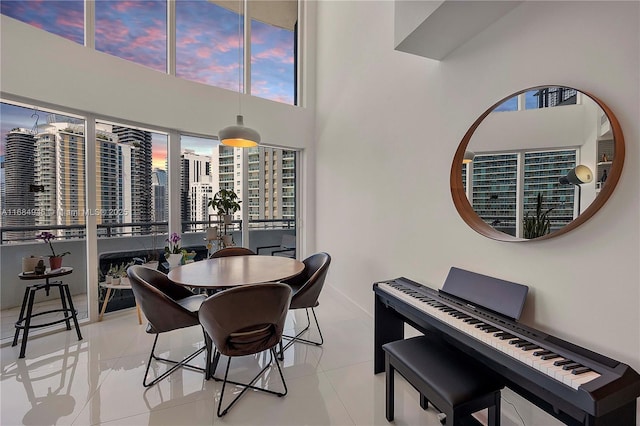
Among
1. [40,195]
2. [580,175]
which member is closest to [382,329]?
[580,175]

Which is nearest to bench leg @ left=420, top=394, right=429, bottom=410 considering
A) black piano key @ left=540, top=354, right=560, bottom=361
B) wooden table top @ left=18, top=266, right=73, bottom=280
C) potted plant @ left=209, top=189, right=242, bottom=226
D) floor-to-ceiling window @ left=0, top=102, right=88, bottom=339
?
black piano key @ left=540, top=354, right=560, bottom=361

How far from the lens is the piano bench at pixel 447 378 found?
1.31 m

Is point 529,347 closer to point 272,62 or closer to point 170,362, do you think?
point 170,362

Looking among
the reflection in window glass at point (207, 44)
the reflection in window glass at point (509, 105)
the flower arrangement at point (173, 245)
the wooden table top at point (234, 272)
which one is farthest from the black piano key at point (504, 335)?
the reflection in window glass at point (207, 44)

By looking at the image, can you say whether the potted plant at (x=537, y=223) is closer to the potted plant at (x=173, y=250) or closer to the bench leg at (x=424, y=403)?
the bench leg at (x=424, y=403)

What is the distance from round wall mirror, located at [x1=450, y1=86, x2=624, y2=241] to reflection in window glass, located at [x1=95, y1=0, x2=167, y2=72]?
396 centimetres

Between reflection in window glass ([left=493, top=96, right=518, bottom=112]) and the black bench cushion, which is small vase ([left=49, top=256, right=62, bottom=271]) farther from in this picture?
reflection in window glass ([left=493, top=96, right=518, bottom=112])

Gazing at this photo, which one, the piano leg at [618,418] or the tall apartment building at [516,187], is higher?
the tall apartment building at [516,187]

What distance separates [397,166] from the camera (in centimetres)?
277

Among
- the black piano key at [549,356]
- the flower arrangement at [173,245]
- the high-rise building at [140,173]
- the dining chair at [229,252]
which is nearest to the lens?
the black piano key at [549,356]

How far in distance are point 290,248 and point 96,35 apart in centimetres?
390

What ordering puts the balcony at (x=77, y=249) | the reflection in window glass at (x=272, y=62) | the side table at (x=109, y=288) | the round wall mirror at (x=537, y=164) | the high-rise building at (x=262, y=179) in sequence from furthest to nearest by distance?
the reflection in window glass at (x=272, y=62) < the high-rise building at (x=262, y=179) < the side table at (x=109, y=288) < the balcony at (x=77, y=249) < the round wall mirror at (x=537, y=164)

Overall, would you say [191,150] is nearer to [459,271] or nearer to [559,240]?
[459,271]

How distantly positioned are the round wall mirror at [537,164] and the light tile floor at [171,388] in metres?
1.43
